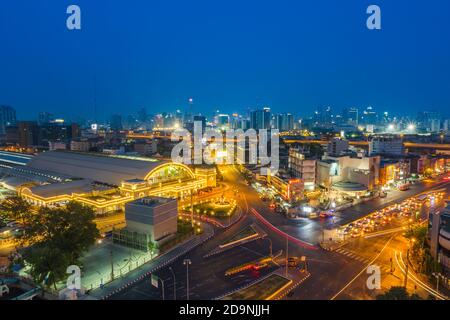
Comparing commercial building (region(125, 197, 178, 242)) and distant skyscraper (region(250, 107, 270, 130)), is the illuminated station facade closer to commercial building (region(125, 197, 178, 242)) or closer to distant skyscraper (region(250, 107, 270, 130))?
commercial building (region(125, 197, 178, 242))

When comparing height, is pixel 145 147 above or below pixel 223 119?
below

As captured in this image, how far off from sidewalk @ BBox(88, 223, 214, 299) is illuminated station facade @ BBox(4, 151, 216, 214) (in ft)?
32.5

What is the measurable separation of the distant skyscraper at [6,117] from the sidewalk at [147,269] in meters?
122

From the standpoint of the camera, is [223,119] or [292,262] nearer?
[292,262]

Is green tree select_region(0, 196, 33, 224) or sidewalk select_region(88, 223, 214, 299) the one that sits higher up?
green tree select_region(0, 196, 33, 224)

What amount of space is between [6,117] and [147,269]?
127735mm

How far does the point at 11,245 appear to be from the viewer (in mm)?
21328

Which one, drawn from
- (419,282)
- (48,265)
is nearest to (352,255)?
(419,282)

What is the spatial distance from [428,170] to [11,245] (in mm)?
47564

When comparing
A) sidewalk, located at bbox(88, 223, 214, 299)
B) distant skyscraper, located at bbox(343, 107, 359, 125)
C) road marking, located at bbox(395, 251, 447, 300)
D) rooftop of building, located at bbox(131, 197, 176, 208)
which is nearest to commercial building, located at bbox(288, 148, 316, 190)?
sidewalk, located at bbox(88, 223, 214, 299)

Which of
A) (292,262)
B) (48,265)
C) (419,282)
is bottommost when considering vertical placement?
(419,282)

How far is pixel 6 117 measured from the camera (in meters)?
120

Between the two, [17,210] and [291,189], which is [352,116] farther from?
[17,210]

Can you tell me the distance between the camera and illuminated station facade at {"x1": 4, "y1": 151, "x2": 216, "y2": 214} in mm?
29375
